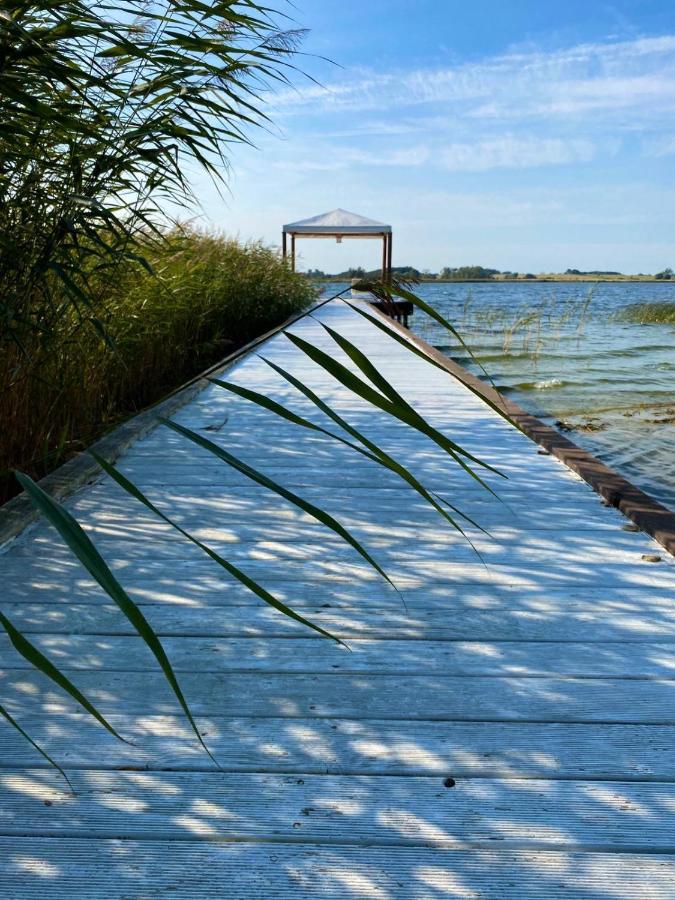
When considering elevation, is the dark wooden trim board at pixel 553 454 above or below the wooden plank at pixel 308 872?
above

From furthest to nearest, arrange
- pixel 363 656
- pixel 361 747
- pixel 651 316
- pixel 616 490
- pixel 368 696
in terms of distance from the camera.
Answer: pixel 651 316, pixel 616 490, pixel 363 656, pixel 368 696, pixel 361 747

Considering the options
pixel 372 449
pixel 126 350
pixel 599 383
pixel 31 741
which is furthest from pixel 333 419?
pixel 599 383

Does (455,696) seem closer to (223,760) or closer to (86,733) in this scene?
(223,760)

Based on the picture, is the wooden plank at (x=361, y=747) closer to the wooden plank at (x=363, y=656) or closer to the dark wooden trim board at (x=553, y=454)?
the wooden plank at (x=363, y=656)

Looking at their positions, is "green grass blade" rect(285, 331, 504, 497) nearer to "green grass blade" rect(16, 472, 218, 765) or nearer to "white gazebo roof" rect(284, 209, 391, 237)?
"green grass blade" rect(16, 472, 218, 765)

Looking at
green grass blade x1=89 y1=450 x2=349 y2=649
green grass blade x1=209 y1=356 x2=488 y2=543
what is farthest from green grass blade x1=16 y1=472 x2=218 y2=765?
green grass blade x1=209 y1=356 x2=488 y2=543

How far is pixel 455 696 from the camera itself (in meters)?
1.42

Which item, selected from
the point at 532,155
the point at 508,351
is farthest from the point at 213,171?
the point at 532,155

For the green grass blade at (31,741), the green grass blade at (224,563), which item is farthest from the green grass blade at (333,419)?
the green grass blade at (31,741)

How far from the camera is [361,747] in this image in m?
1.27

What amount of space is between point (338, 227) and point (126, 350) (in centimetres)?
1257

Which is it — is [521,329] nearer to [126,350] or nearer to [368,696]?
[126,350]

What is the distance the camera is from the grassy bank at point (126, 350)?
2.74m

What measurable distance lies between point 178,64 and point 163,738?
175cm
